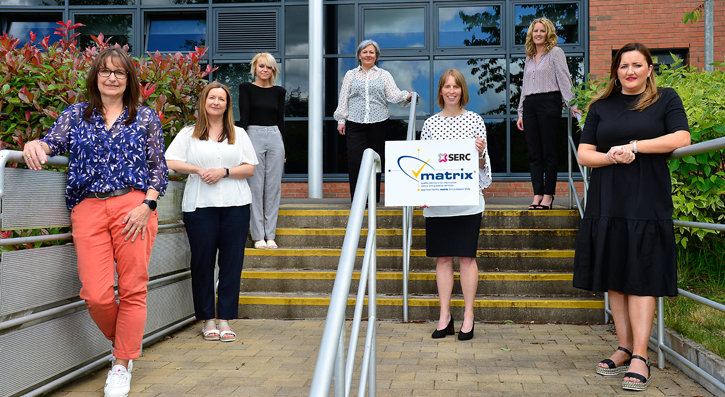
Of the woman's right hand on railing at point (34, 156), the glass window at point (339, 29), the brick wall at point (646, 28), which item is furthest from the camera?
the glass window at point (339, 29)

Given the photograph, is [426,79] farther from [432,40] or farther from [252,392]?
[252,392]

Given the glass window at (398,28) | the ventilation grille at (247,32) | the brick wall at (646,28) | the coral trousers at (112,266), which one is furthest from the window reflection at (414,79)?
the coral trousers at (112,266)

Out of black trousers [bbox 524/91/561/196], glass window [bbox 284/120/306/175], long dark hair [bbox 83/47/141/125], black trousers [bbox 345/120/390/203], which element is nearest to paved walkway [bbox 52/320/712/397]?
long dark hair [bbox 83/47/141/125]

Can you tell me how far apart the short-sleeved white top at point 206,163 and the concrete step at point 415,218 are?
1810mm

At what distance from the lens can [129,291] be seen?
10.6 feet

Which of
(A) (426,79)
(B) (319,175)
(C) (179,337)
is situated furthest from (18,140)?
(A) (426,79)

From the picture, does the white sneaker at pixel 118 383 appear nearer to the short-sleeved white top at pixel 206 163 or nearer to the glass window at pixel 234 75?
the short-sleeved white top at pixel 206 163

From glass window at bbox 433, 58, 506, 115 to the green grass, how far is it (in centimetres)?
541

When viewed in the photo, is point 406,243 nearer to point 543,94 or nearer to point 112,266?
point 543,94

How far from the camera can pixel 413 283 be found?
523cm

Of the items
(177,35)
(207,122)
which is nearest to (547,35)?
(207,122)

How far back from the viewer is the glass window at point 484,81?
9.80 meters

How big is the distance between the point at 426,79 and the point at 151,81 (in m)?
6.07

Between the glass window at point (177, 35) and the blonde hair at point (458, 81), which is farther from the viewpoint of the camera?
the glass window at point (177, 35)
